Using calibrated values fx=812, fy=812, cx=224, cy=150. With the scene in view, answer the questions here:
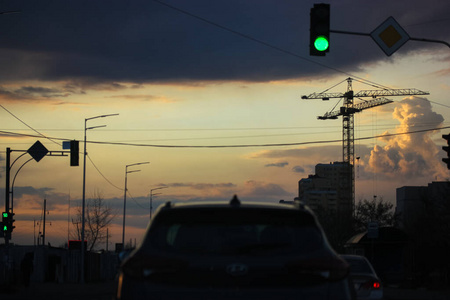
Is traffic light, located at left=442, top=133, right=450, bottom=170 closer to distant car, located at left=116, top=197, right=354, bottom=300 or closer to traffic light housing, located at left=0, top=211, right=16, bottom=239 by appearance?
distant car, located at left=116, top=197, right=354, bottom=300

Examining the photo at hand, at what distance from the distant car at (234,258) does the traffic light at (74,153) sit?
111 feet

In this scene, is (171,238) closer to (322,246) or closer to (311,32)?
(322,246)

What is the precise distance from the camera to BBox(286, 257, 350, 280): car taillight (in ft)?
19.7

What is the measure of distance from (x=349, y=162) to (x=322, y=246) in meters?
148

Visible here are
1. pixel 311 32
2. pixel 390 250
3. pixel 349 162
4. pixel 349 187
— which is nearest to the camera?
pixel 311 32

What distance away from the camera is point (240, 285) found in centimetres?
595

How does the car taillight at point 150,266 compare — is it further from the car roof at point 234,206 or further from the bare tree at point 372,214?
the bare tree at point 372,214

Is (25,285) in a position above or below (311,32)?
below

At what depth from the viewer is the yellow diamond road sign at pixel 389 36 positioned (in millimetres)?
20047

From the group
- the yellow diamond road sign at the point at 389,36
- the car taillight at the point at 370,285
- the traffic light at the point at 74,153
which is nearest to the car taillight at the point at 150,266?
the car taillight at the point at 370,285

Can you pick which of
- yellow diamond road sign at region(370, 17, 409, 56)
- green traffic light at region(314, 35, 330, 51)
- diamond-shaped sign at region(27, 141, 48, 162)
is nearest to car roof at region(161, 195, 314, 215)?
green traffic light at region(314, 35, 330, 51)

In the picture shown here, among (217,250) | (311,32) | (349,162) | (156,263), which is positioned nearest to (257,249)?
(217,250)

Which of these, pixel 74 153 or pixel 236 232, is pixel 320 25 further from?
pixel 74 153

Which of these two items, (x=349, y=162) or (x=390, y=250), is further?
(x=349, y=162)
